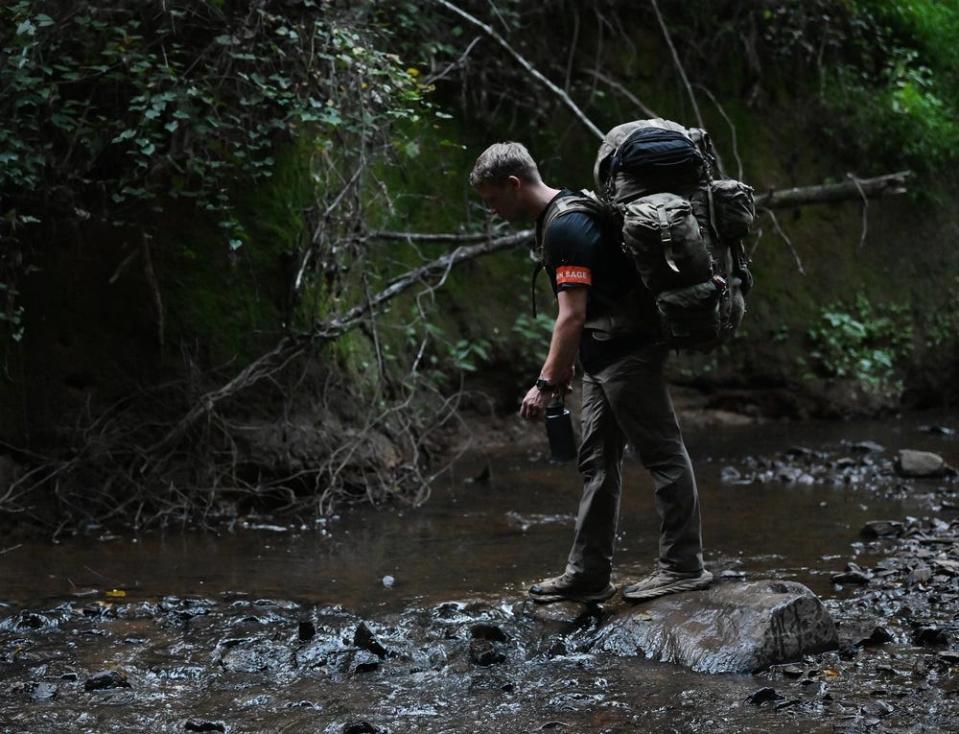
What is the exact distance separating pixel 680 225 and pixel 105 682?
273cm

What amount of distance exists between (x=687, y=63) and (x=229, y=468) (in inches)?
263

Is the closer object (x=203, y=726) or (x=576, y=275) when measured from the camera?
(x=203, y=726)

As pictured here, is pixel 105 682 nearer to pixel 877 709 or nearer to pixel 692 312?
pixel 692 312

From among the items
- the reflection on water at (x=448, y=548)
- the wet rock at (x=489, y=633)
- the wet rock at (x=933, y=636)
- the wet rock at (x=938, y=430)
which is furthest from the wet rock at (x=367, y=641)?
the wet rock at (x=938, y=430)

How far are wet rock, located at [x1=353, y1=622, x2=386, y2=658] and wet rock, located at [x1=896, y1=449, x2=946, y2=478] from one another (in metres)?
4.97

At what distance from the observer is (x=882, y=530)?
6461mm

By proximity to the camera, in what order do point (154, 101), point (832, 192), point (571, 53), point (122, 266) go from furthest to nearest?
point (571, 53) < point (832, 192) < point (122, 266) < point (154, 101)

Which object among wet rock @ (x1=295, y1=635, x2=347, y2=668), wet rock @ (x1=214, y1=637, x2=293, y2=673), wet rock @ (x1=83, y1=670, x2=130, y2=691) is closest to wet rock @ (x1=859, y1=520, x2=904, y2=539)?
wet rock @ (x1=295, y1=635, x2=347, y2=668)

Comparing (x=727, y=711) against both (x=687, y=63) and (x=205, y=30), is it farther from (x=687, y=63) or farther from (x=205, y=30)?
(x=687, y=63)

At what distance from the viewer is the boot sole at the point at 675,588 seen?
4867 millimetres

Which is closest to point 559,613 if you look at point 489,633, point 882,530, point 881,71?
point 489,633

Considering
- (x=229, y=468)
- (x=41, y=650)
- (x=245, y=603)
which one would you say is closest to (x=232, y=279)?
(x=229, y=468)

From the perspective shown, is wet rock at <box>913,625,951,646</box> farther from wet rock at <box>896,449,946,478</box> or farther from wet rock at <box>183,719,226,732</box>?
wet rock at <box>896,449,946,478</box>

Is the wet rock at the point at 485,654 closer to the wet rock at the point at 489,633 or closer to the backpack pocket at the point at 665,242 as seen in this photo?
the wet rock at the point at 489,633
